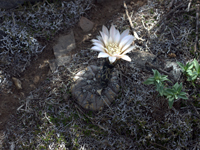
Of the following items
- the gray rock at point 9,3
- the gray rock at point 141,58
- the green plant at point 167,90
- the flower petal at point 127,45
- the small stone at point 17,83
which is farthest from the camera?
the gray rock at point 9,3

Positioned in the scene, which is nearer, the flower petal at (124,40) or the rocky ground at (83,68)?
the flower petal at (124,40)

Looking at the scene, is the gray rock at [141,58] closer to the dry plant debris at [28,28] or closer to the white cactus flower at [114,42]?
the white cactus flower at [114,42]

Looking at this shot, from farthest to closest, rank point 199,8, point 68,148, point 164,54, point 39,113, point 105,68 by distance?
1. point 199,8
2. point 164,54
3. point 39,113
4. point 68,148
5. point 105,68

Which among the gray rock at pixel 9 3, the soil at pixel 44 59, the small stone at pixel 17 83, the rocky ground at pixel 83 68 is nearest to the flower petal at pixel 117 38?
the rocky ground at pixel 83 68

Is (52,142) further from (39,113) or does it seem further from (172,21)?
(172,21)

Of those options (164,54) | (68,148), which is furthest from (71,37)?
(68,148)

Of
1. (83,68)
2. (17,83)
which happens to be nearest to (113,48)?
(83,68)

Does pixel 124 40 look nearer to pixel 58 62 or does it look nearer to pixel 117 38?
pixel 117 38
